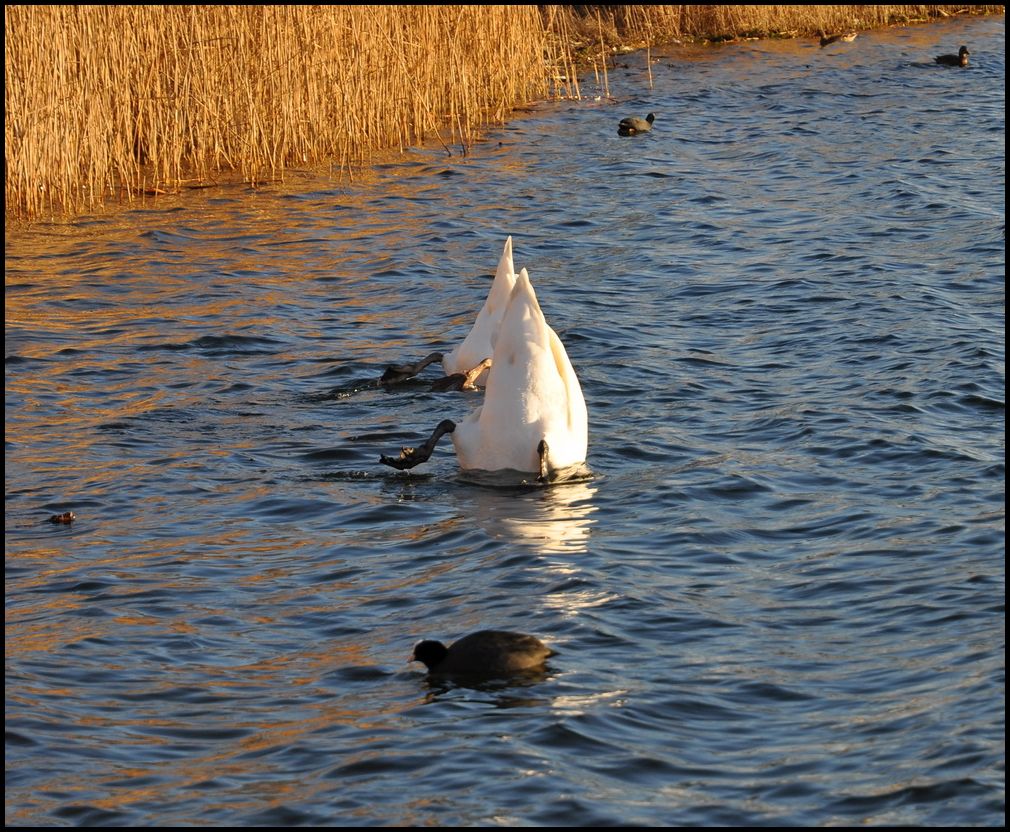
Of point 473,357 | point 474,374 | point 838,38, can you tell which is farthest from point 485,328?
point 838,38

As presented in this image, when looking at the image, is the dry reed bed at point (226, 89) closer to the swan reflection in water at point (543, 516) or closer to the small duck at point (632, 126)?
the small duck at point (632, 126)

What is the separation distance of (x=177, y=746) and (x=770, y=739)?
6.88ft

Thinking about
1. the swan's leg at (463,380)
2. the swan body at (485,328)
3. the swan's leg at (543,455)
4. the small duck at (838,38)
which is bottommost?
the swan's leg at (543,455)

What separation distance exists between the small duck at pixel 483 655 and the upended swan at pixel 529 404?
2368 mm

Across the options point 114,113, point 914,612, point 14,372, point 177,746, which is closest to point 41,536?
point 177,746

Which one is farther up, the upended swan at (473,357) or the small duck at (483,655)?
the upended swan at (473,357)

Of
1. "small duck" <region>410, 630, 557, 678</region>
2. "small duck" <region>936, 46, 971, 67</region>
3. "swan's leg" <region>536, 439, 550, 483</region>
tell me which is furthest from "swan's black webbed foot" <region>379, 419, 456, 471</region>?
"small duck" <region>936, 46, 971, 67</region>

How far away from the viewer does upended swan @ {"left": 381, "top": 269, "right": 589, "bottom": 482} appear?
8188 mm

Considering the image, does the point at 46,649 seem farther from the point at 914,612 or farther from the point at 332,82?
the point at 332,82

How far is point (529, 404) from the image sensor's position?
27.0ft

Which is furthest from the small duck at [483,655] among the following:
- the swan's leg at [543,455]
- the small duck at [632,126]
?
the small duck at [632,126]

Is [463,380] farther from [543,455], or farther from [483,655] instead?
[483,655]

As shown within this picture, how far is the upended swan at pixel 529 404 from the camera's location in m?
8.19

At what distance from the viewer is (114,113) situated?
632 inches
